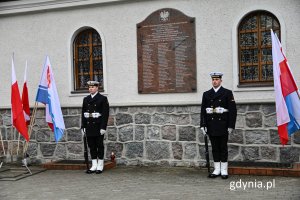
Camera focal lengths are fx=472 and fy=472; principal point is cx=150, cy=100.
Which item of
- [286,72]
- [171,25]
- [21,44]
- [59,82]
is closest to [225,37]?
[171,25]

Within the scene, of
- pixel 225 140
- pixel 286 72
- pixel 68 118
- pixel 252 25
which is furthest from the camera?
pixel 68 118

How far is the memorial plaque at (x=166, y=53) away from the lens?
9656 millimetres

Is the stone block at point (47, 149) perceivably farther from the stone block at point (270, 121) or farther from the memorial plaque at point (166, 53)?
the stone block at point (270, 121)

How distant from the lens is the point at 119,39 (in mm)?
10320

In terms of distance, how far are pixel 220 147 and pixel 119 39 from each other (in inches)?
135

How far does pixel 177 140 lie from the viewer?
977cm

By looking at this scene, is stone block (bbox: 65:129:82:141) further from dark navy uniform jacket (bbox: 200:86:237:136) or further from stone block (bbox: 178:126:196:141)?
dark navy uniform jacket (bbox: 200:86:237:136)

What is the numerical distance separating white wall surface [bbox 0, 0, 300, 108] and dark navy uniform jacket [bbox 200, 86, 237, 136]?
2.87 feet

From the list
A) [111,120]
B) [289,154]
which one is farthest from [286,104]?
[111,120]

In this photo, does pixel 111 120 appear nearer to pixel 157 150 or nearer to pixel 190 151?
pixel 157 150

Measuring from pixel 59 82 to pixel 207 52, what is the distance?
3569mm

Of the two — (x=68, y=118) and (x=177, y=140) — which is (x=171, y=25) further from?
(x=68, y=118)

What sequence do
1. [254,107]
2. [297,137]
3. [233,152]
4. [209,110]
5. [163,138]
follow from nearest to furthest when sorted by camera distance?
[209,110] < [297,137] < [254,107] < [233,152] < [163,138]

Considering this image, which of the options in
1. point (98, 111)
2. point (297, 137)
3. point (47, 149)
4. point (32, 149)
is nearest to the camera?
point (297, 137)
